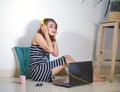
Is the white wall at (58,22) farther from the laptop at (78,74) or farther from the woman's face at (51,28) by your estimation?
the laptop at (78,74)

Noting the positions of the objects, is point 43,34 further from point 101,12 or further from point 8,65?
point 101,12

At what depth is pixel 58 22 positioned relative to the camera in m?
2.87

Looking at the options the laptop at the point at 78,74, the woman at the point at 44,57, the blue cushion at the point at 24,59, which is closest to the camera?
the laptop at the point at 78,74

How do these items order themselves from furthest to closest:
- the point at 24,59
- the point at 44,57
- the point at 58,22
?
the point at 58,22, the point at 24,59, the point at 44,57

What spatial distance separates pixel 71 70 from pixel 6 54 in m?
0.87

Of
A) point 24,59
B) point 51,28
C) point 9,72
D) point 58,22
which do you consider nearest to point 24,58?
point 24,59

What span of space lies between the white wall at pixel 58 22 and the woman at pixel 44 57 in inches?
12.9

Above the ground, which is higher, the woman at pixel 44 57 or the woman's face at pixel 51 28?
the woman's face at pixel 51 28

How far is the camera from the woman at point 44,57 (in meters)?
A: 2.37

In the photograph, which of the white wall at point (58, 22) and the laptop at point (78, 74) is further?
the white wall at point (58, 22)

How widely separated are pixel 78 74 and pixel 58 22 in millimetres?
892

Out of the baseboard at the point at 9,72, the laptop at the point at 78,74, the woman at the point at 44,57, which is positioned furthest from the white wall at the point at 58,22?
the laptop at the point at 78,74

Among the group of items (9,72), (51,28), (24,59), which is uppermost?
(51,28)

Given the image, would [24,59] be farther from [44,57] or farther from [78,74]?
[78,74]
